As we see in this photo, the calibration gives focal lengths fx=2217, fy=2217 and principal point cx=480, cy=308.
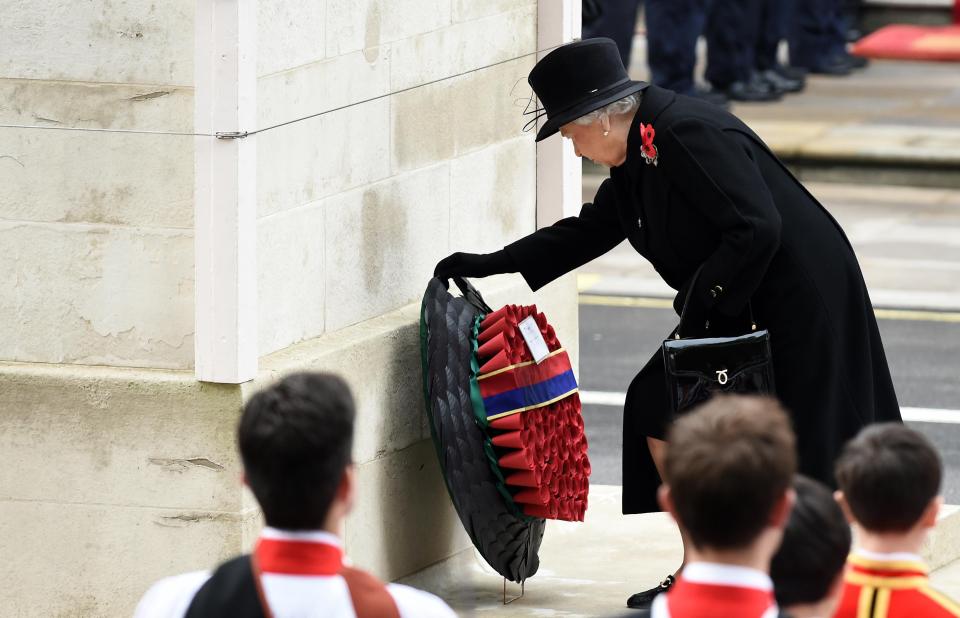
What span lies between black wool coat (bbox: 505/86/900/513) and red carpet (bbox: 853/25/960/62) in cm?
1585

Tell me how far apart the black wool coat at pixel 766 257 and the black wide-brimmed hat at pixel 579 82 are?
0.10m

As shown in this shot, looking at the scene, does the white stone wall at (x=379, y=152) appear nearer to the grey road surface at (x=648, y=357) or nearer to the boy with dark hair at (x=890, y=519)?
the grey road surface at (x=648, y=357)

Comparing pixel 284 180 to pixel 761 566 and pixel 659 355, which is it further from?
pixel 761 566

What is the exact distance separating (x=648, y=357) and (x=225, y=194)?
523cm

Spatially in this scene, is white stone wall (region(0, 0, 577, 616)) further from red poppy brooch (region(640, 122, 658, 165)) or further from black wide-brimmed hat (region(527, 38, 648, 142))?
red poppy brooch (region(640, 122, 658, 165))

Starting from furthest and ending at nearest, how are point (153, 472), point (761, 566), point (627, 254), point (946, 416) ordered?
point (627, 254) < point (946, 416) < point (153, 472) < point (761, 566)

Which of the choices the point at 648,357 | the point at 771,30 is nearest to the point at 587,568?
the point at 648,357

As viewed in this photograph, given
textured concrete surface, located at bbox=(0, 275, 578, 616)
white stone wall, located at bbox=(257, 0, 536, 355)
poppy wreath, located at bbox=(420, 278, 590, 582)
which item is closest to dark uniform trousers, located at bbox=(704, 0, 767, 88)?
white stone wall, located at bbox=(257, 0, 536, 355)

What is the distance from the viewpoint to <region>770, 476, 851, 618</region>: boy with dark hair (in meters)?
3.25

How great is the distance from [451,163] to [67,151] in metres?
1.40

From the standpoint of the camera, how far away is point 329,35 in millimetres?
5852

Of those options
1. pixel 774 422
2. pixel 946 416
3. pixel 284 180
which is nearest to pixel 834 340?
pixel 284 180

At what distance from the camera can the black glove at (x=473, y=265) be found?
615 cm

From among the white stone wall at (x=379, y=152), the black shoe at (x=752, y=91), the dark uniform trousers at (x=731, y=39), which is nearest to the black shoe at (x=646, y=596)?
the white stone wall at (x=379, y=152)
